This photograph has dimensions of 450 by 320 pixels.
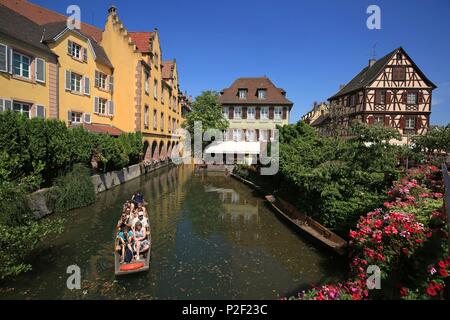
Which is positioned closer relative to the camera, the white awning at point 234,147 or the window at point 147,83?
the window at point 147,83

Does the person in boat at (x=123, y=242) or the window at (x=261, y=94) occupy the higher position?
the window at (x=261, y=94)

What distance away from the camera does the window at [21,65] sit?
17.4m

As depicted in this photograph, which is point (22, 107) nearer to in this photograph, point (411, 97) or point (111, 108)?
point (111, 108)

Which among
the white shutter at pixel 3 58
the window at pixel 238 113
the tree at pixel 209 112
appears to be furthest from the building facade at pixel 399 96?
the white shutter at pixel 3 58

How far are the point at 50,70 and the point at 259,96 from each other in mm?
25288

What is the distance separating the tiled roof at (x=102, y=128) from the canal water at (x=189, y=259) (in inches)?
358

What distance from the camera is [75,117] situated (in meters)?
23.3

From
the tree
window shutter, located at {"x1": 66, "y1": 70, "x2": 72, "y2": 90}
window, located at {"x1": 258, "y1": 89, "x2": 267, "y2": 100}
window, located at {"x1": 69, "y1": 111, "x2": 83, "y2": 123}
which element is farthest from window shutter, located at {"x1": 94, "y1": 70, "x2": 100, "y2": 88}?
window, located at {"x1": 258, "y1": 89, "x2": 267, "y2": 100}

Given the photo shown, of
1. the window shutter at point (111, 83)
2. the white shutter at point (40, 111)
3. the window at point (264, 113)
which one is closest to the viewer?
the white shutter at point (40, 111)

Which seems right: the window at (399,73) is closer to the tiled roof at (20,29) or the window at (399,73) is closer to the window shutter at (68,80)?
the window shutter at (68,80)

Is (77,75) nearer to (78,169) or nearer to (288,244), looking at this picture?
(78,169)

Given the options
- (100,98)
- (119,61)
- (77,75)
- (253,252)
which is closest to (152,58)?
(119,61)

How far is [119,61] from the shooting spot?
94.2 ft

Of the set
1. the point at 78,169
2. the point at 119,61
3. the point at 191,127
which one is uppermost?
the point at 119,61
